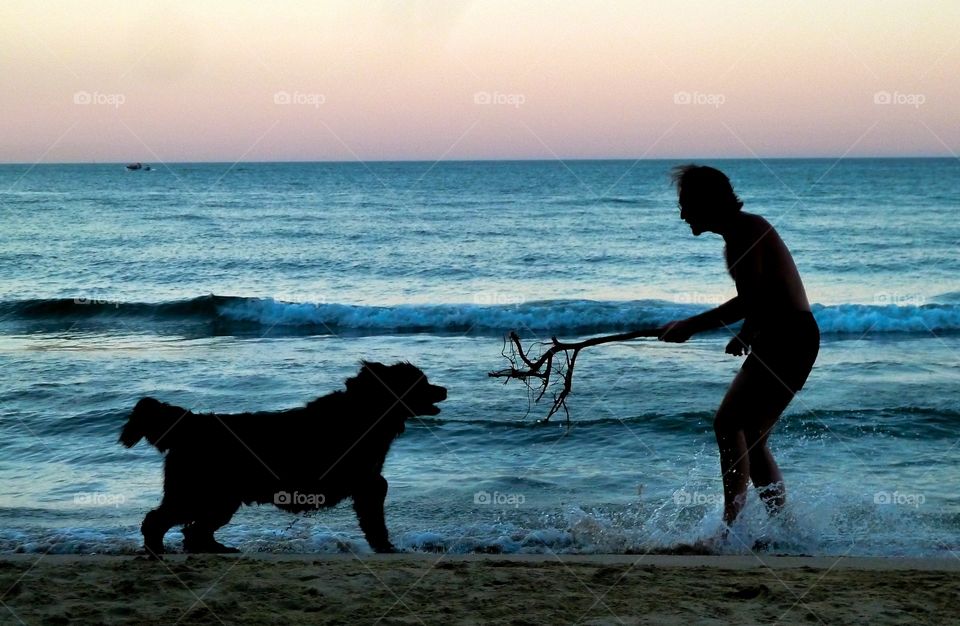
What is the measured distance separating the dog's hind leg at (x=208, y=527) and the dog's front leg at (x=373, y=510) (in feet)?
2.18

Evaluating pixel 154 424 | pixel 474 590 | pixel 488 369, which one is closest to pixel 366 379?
pixel 154 424

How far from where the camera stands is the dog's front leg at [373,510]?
16.6 ft

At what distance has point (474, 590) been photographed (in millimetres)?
4039

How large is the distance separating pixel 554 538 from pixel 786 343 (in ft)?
6.13

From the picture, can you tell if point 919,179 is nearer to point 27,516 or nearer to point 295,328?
point 295,328

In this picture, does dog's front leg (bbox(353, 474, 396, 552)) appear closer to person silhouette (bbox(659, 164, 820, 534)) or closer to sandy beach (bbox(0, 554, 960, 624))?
sandy beach (bbox(0, 554, 960, 624))

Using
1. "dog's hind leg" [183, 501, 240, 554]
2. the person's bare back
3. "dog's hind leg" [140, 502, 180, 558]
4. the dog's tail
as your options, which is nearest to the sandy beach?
"dog's hind leg" [140, 502, 180, 558]

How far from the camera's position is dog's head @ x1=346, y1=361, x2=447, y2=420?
5.12 m

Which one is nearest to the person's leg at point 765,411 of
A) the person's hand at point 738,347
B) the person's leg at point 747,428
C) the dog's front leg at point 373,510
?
the person's leg at point 747,428

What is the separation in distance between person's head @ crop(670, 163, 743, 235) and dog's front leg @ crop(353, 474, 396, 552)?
7.30 feet

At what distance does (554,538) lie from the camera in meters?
5.47

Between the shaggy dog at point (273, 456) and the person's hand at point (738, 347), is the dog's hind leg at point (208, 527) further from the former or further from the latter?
the person's hand at point (738, 347)

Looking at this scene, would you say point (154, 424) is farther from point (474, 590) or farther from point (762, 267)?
point (762, 267)

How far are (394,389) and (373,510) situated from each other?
69cm
